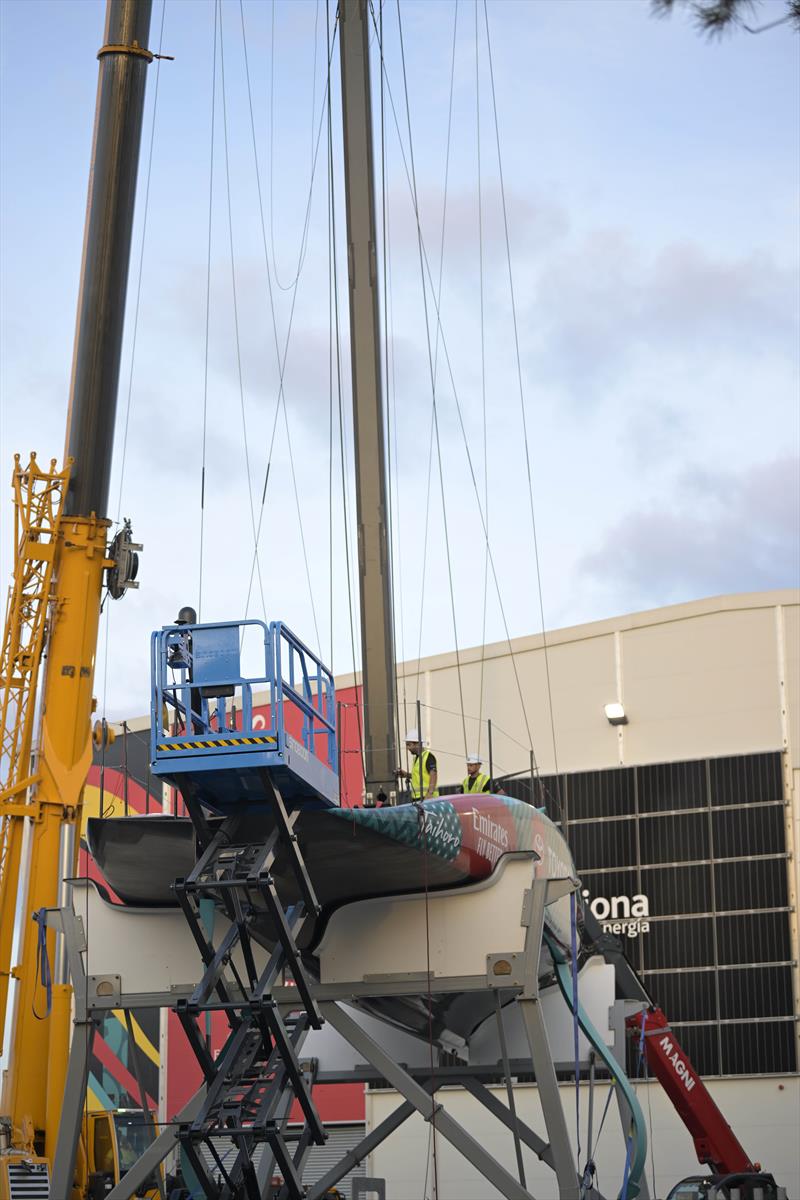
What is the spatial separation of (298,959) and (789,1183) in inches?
563

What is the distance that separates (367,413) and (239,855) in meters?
7.51

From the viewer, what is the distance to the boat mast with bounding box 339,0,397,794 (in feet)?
58.1

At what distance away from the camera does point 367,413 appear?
19.2 metres

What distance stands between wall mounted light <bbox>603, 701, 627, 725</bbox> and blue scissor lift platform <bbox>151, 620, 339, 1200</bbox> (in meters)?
14.5

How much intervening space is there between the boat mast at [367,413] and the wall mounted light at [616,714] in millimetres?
10015

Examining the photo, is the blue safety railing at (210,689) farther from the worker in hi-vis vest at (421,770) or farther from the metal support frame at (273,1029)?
the worker in hi-vis vest at (421,770)

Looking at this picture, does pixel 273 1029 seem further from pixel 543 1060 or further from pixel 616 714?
pixel 616 714

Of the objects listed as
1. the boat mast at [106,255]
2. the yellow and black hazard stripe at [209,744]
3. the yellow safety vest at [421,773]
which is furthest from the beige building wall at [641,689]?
the yellow and black hazard stripe at [209,744]

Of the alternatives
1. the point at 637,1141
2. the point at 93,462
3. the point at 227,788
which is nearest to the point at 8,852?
the point at 93,462

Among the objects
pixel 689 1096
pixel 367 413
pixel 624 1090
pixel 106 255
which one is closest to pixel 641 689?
pixel 689 1096

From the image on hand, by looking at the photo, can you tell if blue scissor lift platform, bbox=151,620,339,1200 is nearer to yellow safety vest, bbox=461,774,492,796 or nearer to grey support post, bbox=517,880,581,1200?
grey support post, bbox=517,880,581,1200

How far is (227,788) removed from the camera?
13391mm

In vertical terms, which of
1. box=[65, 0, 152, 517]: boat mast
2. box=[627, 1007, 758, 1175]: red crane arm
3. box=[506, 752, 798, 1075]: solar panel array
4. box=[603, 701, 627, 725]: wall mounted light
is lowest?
box=[627, 1007, 758, 1175]: red crane arm

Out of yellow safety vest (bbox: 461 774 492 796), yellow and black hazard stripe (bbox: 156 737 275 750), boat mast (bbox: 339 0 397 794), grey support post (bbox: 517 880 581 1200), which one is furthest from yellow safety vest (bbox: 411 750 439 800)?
yellow and black hazard stripe (bbox: 156 737 275 750)
